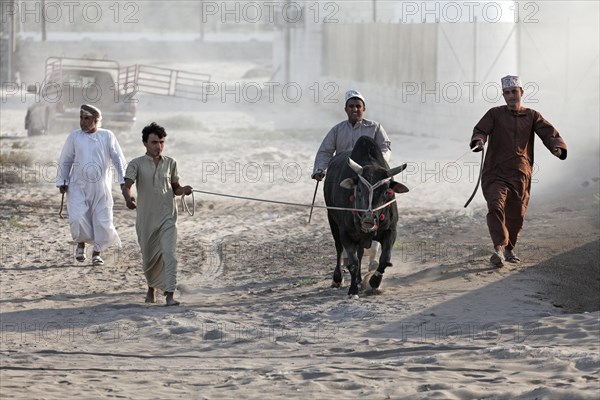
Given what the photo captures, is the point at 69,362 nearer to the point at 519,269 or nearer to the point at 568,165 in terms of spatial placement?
the point at 519,269

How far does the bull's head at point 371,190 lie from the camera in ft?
32.5

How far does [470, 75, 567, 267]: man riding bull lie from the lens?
441 inches

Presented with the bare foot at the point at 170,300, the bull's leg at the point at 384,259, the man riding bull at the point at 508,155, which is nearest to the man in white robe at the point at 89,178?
the bare foot at the point at 170,300

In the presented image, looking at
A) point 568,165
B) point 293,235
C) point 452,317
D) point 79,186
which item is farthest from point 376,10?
point 452,317

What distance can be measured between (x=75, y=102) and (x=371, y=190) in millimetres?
16387

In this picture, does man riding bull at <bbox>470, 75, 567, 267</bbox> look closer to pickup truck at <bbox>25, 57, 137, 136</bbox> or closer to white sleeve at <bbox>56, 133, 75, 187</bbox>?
white sleeve at <bbox>56, 133, 75, 187</bbox>

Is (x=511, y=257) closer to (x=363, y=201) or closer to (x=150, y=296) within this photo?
(x=363, y=201)

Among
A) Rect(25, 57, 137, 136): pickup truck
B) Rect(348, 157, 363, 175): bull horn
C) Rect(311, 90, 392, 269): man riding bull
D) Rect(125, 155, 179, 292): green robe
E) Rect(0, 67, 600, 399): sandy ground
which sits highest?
Rect(25, 57, 137, 136): pickup truck

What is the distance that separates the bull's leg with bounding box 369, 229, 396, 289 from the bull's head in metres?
0.31

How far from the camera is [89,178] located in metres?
11.8

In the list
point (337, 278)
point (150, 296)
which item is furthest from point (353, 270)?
point (150, 296)

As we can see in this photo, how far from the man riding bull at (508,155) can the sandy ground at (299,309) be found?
44cm

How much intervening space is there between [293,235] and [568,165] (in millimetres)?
6325

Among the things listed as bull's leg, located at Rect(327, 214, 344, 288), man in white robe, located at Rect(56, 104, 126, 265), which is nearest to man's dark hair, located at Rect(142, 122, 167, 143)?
man in white robe, located at Rect(56, 104, 126, 265)
